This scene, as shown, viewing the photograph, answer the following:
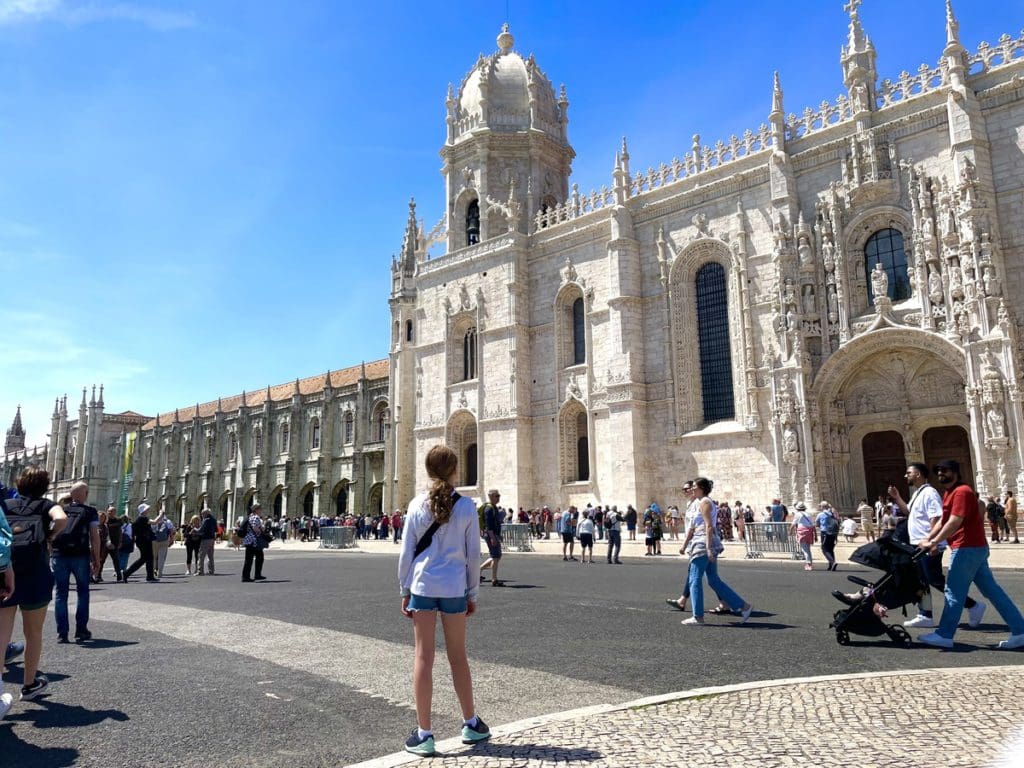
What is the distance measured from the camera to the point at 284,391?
57.9 meters

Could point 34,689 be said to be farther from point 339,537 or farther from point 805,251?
point 339,537

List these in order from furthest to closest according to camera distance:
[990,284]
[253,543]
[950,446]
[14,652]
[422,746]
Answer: [950,446] → [990,284] → [253,543] → [14,652] → [422,746]

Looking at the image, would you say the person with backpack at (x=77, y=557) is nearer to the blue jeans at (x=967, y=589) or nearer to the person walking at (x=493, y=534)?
the person walking at (x=493, y=534)

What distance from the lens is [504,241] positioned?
32.3 meters

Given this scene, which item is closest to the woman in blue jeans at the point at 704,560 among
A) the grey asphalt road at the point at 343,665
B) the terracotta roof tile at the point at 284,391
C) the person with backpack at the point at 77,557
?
the grey asphalt road at the point at 343,665

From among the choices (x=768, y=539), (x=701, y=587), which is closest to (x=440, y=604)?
(x=701, y=587)

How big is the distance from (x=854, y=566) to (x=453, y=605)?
46.8ft

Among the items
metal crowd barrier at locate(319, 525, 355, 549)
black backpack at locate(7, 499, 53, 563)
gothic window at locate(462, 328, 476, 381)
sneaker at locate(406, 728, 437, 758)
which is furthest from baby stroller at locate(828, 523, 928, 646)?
gothic window at locate(462, 328, 476, 381)

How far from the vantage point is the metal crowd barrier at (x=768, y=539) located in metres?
18.4

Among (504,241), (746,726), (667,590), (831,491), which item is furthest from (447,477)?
(504,241)

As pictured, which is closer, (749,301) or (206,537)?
(206,537)

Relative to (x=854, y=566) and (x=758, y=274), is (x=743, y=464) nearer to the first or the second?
(x=758, y=274)

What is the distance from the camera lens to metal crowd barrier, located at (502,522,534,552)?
2355cm

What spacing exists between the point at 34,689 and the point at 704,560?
247 inches
